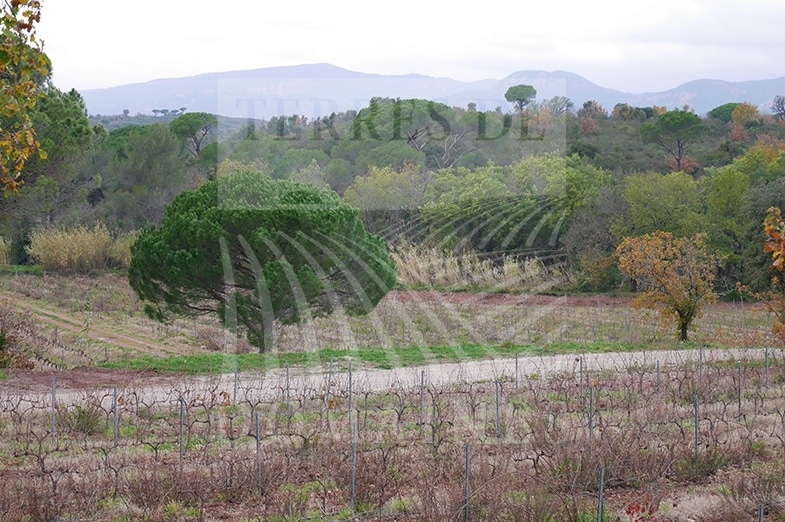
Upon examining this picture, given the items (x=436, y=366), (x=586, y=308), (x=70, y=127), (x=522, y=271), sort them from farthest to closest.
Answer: (x=522, y=271)
(x=586, y=308)
(x=70, y=127)
(x=436, y=366)

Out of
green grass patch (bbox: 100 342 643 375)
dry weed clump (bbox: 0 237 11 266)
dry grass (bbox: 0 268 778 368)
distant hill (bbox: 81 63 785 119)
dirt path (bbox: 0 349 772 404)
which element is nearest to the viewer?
dirt path (bbox: 0 349 772 404)

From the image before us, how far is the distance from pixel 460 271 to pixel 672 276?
11246mm

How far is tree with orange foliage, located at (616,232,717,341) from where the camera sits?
17344mm

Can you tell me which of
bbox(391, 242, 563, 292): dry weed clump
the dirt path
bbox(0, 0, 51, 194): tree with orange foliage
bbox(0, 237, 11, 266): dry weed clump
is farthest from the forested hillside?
bbox(0, 0, 51, 194): tree with orange foliage

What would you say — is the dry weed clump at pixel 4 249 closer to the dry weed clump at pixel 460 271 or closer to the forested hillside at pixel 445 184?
the forested hillside at pixel 445 184

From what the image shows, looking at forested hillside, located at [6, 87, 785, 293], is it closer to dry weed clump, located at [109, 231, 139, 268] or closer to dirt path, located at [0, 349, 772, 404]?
dry weed clump, located at [109, 231, 139, 268]

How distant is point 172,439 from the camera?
344 inches

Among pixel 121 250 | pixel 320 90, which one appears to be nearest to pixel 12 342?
pixel 320 90

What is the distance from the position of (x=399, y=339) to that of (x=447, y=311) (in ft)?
16.6

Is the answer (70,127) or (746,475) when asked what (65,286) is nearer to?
(70,127)

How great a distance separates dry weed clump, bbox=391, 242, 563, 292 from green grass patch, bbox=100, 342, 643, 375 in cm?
1086

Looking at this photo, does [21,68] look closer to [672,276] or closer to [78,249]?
[672,276]

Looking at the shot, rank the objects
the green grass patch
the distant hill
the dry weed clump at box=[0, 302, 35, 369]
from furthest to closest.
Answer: the distant hill < the green grass patch < the dry weed clump at box=[0, 302, 35, 369]

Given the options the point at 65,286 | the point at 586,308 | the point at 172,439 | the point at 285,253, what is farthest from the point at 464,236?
the point at 172,439
